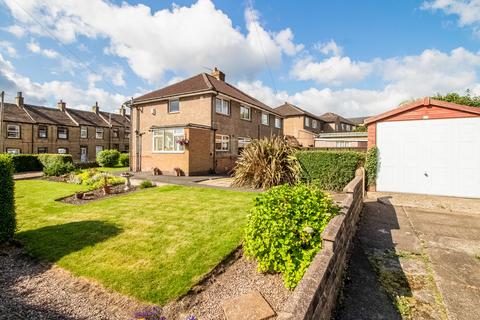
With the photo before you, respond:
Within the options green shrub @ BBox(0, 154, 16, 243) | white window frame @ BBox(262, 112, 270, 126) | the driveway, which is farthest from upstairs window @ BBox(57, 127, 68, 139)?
the driveway

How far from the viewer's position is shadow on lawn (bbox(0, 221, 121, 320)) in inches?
132

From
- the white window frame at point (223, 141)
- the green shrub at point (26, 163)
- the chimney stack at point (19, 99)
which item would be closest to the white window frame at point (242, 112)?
the white window frame at point (223, 141)

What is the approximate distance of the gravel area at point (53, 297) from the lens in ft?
10.6

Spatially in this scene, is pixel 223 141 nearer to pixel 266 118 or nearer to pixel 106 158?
→ pixel 266 118

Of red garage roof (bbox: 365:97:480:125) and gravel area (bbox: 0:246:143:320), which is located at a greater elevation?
red garage roof (bbox: 365:97:480:125)

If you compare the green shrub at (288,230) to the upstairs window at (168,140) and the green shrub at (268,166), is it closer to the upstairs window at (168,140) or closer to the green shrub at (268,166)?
the green shrub at (268,166)

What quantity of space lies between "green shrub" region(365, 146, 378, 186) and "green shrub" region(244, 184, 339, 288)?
755cm

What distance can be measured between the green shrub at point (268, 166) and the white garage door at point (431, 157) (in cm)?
384

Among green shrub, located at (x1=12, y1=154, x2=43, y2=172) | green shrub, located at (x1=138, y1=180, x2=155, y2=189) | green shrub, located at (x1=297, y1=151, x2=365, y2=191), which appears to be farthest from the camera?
green shrub, located at (x1=12, y1=154, x2=43, y2=172)

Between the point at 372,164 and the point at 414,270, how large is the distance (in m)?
7.53

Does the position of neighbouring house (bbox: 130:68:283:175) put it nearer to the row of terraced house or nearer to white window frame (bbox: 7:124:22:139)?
the row of terraced house

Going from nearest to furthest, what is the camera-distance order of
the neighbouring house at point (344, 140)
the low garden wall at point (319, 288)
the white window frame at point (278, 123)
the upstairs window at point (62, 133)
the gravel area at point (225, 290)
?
the low garden wall at point (319, 288)
the gravel area at point (225, 290)
the white window frame at point (278, 123)
the neighbouring house at point (344, 140)
the upstairs window at point (62, 133)

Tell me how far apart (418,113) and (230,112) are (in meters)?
12.6

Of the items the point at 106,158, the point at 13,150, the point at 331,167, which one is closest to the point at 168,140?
the point at 331,167
